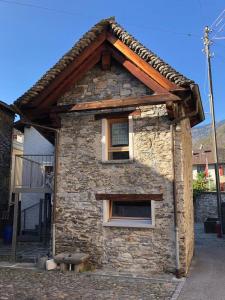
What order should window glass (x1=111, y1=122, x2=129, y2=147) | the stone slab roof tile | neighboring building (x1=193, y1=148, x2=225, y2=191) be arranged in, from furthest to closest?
neighboring building (x1=193, y1=148, x2=225, y2=191), window glass (x1=111, y1=122, x2=129, y2=147), the stone slab roof tile

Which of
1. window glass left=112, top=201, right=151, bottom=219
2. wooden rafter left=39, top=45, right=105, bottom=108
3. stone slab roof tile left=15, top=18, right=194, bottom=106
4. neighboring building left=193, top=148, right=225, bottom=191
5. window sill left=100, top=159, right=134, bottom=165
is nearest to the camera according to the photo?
stone slab roof tile left=15, top=18, right=194, bottom=106

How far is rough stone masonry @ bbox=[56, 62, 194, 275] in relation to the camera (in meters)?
8.48

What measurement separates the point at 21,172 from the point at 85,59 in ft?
29.0

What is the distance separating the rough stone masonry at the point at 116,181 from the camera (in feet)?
27.8

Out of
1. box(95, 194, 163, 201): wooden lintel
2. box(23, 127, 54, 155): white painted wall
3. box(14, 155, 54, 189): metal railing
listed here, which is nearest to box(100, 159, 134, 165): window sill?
box(95, 194, 163, 201): wooden lintel

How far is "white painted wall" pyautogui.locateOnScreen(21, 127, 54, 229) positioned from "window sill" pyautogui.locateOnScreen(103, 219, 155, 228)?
28.6 feet

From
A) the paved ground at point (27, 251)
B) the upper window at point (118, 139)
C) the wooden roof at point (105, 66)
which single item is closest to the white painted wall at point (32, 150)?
the paved ground at point (27, 251)

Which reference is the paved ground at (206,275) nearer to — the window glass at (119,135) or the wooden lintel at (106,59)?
the window glass at (119,135)

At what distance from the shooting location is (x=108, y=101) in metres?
9.29

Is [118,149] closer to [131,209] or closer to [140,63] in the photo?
[131,209]

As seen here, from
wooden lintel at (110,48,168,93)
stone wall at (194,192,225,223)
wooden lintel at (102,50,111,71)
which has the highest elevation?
wooden lintel at (102,50,111,71)

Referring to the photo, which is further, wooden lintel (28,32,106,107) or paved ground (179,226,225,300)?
wooden lintel (28,32,106,107)

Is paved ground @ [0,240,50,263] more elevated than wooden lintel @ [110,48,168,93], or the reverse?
wooden lintel @ [110,48,168,93]

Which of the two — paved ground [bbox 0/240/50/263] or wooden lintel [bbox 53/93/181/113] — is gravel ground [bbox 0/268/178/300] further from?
wooden lintel [bbox 53/93/181/113]
